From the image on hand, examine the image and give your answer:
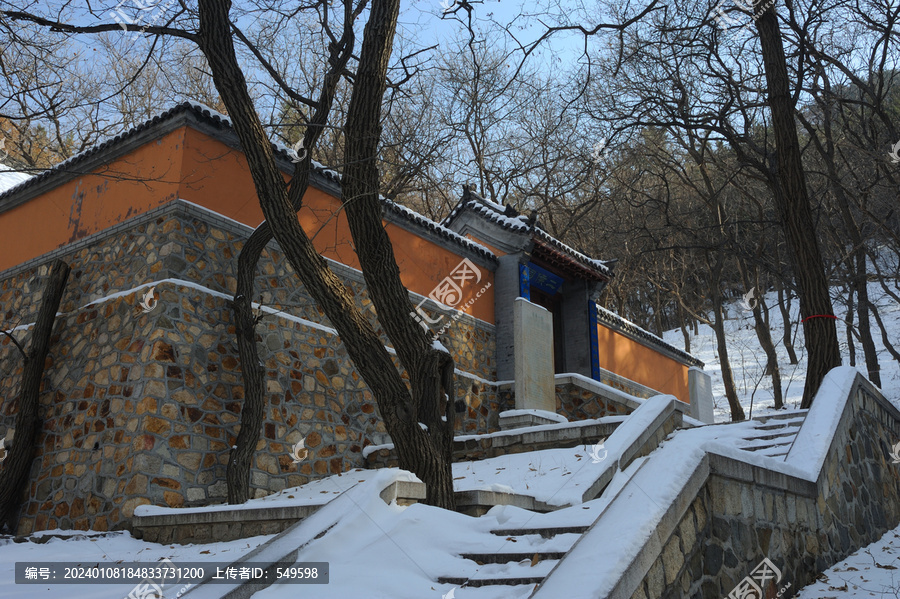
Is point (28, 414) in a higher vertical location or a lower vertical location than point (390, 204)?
lower

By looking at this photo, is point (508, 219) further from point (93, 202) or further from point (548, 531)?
point (548, 531)

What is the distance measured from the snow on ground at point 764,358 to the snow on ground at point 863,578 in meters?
11.7

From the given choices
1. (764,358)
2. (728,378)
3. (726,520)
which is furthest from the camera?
(764,358)

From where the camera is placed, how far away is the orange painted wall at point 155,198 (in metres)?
8.87

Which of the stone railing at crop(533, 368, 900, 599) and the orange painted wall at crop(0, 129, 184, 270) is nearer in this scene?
the stone railing at crop(533, 368, 900, 599)

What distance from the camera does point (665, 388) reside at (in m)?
19.2

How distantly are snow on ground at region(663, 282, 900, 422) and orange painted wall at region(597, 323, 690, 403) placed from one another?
1.81 metres
